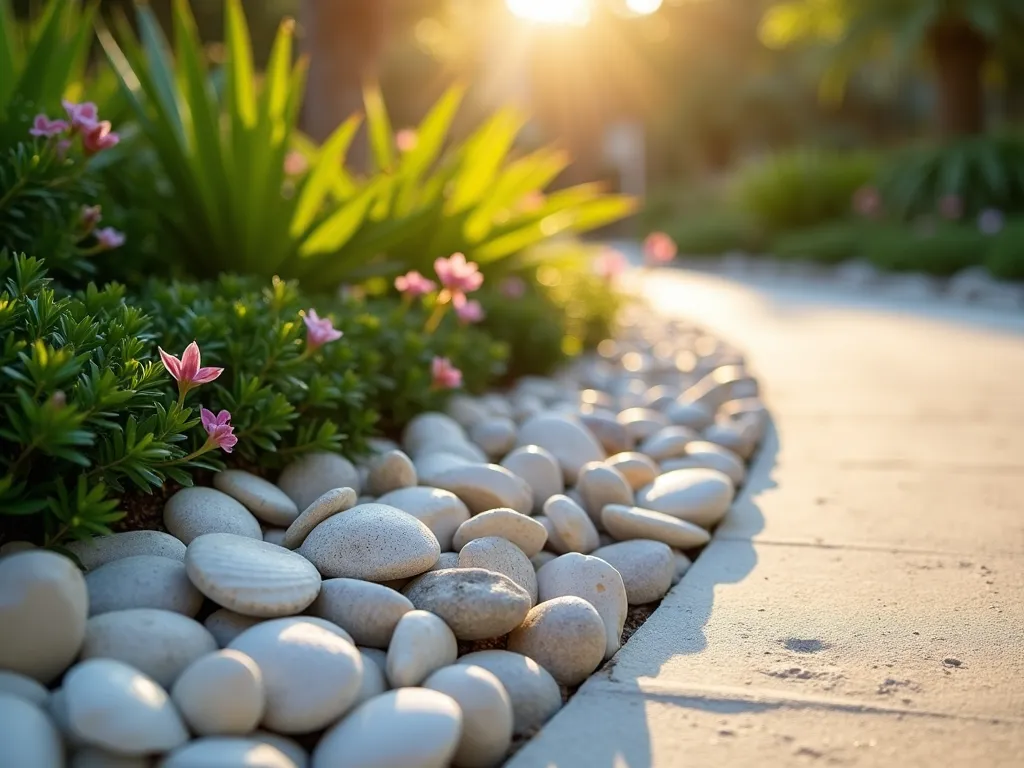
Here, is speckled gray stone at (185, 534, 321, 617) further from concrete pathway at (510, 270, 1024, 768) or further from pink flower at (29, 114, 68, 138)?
pink flower at (29, 114, 68, 138)

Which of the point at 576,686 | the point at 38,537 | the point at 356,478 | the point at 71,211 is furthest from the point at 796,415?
the point at 38,537

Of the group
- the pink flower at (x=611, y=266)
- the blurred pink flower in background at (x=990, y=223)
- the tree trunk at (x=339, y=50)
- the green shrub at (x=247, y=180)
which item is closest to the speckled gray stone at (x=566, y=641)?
the green shrub at (x=247, y=180)

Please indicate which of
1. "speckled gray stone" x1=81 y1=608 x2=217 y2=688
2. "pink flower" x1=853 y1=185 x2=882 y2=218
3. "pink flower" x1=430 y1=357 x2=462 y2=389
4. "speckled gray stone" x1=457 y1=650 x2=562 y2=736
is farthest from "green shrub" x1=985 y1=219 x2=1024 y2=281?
"speckled gray stone" x1=81 y1=608 x2=217 y2=688

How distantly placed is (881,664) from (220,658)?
1030mm

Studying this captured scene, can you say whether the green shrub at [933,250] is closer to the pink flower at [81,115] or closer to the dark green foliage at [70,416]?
the pink flower at [81,115]

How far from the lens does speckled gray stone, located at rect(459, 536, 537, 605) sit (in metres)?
1.84

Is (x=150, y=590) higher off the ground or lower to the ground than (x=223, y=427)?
lower

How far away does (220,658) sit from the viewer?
1.34 meters

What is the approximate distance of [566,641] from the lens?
165 centimetres

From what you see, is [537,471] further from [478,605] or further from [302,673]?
[302,673]

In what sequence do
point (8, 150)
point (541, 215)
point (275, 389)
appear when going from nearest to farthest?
point (275, 389), point (8, 150), point (541, 215)

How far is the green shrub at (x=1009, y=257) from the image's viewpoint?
700cm

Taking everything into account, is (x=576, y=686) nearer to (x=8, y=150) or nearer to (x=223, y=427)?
(x=223, y=427)

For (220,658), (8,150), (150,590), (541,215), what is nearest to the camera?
(220,658)
